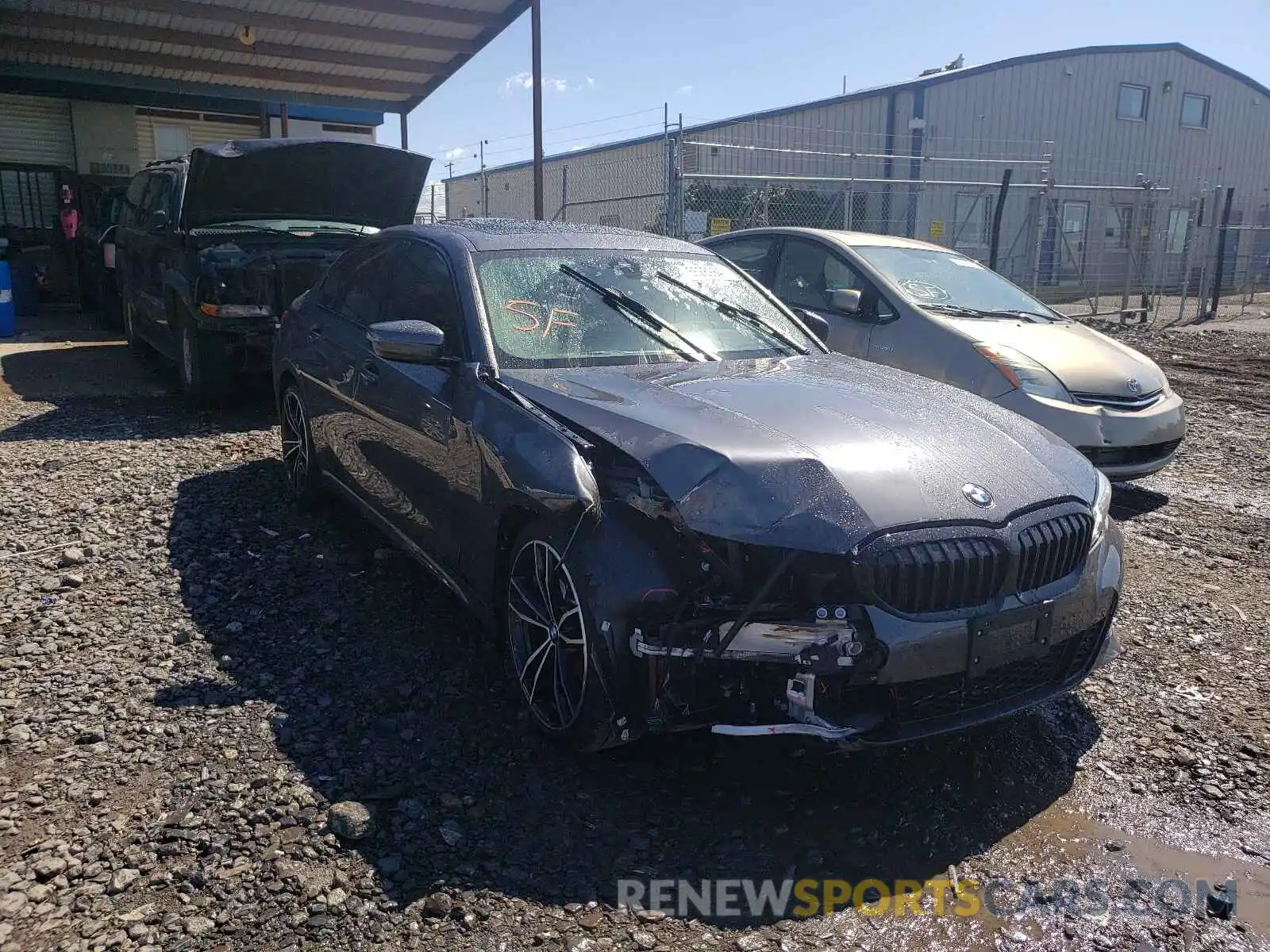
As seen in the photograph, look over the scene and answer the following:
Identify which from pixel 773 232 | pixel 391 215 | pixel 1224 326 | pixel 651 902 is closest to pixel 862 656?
pixel 651 902

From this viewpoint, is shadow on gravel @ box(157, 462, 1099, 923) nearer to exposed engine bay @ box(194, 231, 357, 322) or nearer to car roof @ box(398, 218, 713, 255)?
car roof @ box(398, 218, 713, 255)

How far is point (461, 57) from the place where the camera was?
547 inches

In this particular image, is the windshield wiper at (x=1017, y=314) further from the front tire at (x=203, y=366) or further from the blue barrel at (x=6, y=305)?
the blue barrel at (x=6, y=305)

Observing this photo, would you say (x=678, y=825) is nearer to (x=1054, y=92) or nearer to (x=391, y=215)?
(x=391, y=215)

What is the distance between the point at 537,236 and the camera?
4355 millimetres

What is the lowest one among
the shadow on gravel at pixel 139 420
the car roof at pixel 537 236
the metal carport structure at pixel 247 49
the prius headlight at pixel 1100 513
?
the shadow on gravel at pixel 139 420

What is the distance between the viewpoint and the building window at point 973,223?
2000cm

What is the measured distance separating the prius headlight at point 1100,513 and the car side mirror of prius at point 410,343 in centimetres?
234

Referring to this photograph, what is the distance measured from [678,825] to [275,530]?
3190mm

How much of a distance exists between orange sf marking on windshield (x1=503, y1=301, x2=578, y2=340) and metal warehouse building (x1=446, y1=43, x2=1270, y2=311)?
1247cm

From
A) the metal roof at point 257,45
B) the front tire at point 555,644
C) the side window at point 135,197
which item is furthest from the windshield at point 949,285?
the metal roof at point 257,45

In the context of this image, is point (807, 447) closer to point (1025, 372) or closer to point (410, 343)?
point (410, 343)

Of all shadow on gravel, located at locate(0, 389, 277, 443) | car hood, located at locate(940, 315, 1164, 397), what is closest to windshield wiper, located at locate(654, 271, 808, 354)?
car hood, located at locate(940, 315, 1164, 397)

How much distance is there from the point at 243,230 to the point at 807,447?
20.0ft
